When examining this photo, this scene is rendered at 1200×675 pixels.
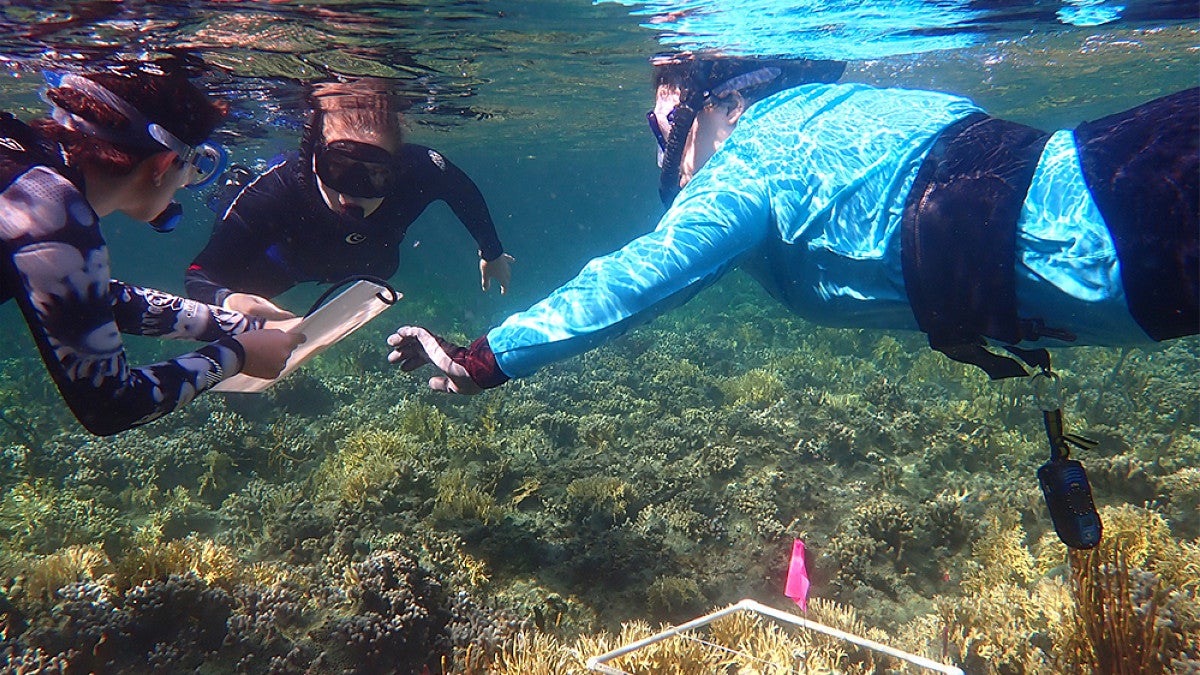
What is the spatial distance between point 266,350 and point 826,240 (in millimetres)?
2845

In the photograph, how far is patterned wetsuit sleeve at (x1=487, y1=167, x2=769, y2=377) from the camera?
206 cm

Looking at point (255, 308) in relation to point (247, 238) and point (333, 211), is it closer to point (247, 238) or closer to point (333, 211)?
point (247, 238)

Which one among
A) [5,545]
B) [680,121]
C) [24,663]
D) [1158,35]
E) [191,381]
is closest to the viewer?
[191,381]

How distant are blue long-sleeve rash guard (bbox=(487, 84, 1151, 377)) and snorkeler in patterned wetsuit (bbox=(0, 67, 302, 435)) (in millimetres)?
1502

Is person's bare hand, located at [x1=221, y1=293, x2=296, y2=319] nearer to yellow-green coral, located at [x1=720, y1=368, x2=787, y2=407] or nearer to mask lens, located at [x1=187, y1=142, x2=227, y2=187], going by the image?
mask lens, located at [x1=187, y1=142, x2=227, y2=187]

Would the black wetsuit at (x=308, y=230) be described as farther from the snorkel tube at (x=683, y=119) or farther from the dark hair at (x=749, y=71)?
the snorkel tube at (x=683, y=119)

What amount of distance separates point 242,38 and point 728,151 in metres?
8.05

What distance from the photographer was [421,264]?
91.6 feet

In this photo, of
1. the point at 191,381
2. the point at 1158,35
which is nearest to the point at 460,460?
the point at 191,381

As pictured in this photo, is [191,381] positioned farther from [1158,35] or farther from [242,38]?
[1158,35]

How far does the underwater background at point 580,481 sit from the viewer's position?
4148 millimetres

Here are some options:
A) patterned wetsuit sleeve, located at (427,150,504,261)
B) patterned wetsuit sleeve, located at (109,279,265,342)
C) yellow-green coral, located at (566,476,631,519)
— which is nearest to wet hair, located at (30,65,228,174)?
patterned wetsuit sleeve, located at (109,279,265,342)

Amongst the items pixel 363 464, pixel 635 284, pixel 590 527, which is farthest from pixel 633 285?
pixel 363 464

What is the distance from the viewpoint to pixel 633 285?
2059mm
